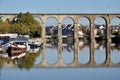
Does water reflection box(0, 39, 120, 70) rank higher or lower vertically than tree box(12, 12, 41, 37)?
lower

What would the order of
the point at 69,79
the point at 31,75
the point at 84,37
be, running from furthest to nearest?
the point at 84,37 → the point at 31,75 → the point at 69,79

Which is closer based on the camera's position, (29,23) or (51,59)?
(51,59)

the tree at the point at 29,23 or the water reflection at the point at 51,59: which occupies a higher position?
the tree at the point at 29,23

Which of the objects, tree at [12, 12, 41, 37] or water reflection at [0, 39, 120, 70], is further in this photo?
tree at [12, 12, 41, 37]

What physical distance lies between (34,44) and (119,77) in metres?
32.9

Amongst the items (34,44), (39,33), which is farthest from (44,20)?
(34,44)

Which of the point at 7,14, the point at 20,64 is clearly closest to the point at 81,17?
the point at 7,14

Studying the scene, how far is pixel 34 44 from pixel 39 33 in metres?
24.5

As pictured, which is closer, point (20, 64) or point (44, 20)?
point (20, 64)

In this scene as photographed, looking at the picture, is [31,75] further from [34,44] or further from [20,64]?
[34,44]

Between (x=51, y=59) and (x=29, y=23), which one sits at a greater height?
(x=29, y=23)

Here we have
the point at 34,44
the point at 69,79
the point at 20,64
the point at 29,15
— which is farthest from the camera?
the point at 29,15

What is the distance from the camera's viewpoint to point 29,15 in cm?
8044

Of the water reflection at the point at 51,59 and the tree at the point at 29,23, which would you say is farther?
the tree at the point at 29,23
